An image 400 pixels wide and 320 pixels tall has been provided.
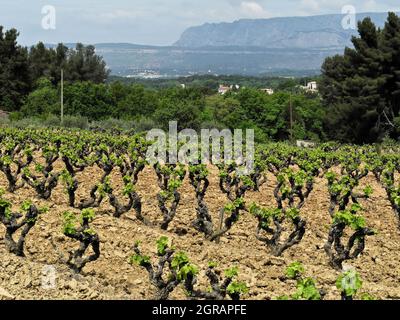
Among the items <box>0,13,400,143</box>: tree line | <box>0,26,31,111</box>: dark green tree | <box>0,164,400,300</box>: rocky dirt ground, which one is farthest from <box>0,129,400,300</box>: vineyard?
<box>0,26,31,111</box>: dark green tree

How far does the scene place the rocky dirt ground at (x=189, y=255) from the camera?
25.0ft

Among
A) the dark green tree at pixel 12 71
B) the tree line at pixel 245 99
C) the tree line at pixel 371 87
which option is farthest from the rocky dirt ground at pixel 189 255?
the dark green tree at pixel 12 71

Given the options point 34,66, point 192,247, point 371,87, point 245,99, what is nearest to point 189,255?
point 192,247

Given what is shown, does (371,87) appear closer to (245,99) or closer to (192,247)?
(245,99)

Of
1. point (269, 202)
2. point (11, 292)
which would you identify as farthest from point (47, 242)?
point (269, 202)

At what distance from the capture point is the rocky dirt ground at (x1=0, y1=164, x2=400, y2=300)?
7633 millimetres

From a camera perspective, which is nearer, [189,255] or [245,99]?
[189,255]

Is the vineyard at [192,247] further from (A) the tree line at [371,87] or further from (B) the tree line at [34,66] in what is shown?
(B) the tree line at [34,66]

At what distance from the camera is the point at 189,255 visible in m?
9.09

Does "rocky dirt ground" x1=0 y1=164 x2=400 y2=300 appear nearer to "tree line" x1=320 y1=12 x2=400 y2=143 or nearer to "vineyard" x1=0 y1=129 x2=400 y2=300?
"vineyard" x1=0 y1=129 x2=400 y2=300

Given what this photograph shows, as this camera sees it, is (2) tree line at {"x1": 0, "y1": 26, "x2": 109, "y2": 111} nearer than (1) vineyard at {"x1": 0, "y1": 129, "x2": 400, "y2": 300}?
No
